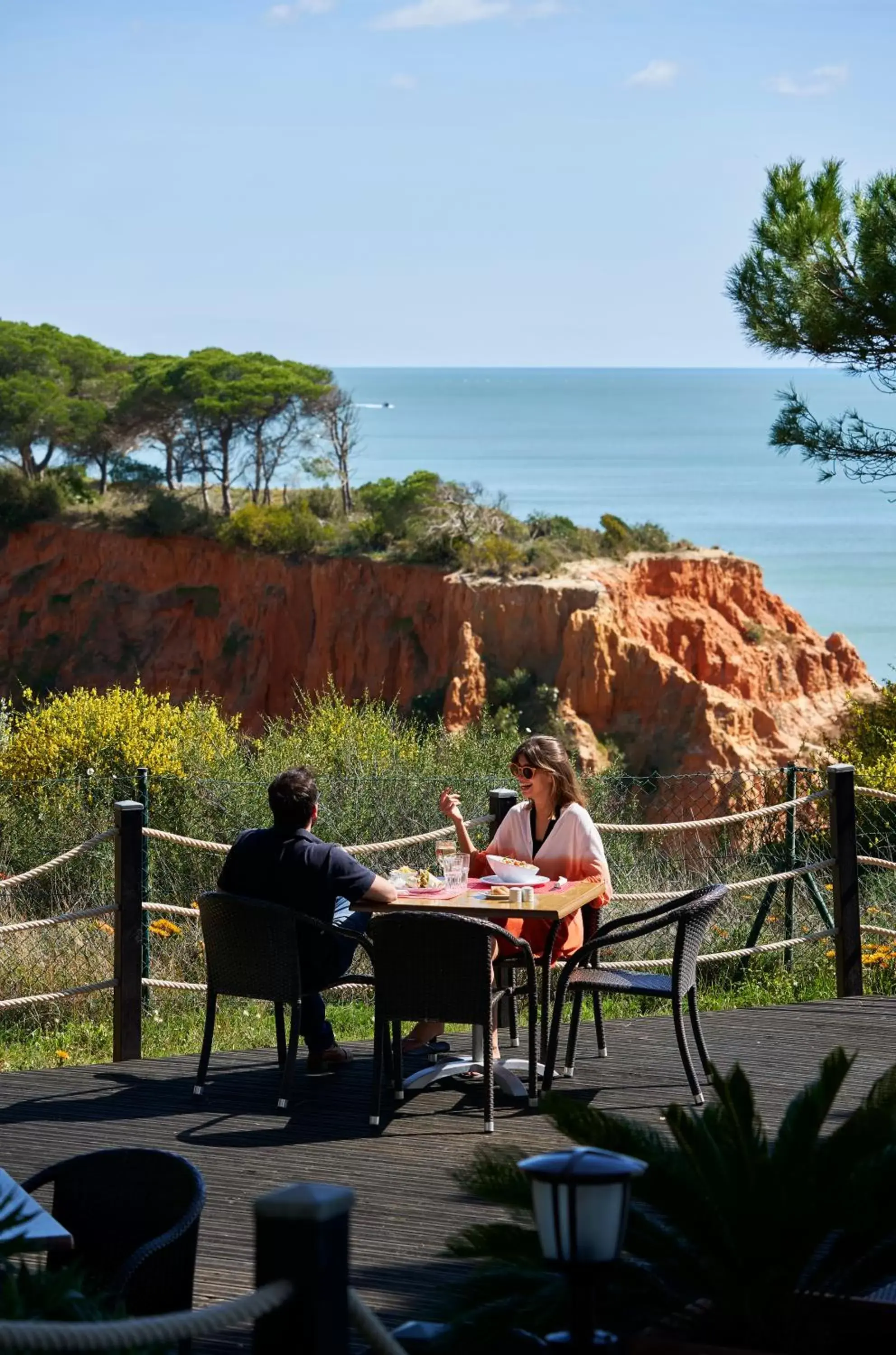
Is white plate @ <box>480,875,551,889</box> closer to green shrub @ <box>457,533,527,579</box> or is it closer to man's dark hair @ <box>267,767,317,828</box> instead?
man's dark hair @ <box>267,767,317,828</box>

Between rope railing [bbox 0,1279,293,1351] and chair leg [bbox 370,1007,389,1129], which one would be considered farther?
chair leg [bbox 370,1007,389,1129]

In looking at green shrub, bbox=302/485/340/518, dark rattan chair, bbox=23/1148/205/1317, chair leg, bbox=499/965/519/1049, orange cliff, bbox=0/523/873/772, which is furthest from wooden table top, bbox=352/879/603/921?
green shrub, bbox=302/485/340/518

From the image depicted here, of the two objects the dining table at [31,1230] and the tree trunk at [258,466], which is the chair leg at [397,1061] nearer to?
the dining table at [31,1230]

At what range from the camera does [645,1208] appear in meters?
3.52

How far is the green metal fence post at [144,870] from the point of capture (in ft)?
21.7

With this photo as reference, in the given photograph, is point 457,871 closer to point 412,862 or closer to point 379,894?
point 379,894

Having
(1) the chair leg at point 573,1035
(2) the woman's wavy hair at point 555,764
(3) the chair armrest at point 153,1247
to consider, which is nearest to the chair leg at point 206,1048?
(1) the chair leg at point 573,1035

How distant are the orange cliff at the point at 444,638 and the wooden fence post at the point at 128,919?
93.2 ft

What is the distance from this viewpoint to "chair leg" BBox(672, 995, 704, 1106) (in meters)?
5.76

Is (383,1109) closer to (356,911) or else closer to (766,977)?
(356,911)

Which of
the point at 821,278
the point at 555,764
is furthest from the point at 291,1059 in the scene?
the point at 821,278

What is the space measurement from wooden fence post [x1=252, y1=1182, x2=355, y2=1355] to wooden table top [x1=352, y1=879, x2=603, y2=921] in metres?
3.43

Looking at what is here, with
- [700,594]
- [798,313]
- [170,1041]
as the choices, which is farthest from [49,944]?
[700,594]

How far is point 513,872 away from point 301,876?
2.69 feet
